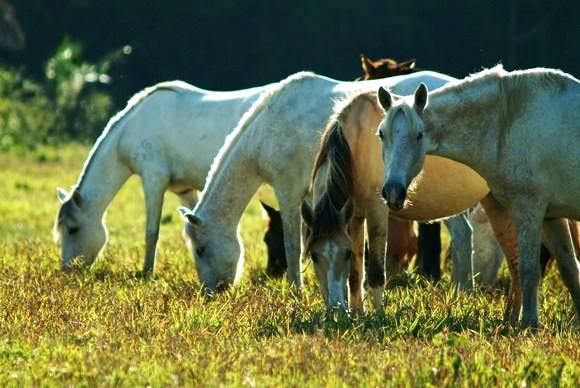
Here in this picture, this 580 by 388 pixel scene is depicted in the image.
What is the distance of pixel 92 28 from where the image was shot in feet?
126

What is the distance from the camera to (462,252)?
10.7 meters

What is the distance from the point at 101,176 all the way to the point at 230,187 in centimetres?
243

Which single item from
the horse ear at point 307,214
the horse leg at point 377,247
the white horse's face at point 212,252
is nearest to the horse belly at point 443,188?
the horse leg at point 377,247

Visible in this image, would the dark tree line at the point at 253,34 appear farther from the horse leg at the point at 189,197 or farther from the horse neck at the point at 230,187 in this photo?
the horse neck at the point at 230,187

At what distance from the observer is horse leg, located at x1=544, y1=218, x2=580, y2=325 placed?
27.0ft

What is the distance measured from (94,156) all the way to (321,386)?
628 centimetres

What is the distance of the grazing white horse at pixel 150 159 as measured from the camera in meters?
11.6

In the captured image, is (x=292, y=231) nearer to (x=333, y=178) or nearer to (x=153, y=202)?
(x=333, y=178)

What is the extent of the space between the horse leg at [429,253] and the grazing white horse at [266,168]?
5.65 ft

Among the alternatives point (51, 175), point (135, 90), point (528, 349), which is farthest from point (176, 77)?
point (528, 349)

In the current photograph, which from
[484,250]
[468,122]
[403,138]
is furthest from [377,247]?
[484,250]

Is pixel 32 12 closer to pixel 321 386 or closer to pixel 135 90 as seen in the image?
pixel 135 90

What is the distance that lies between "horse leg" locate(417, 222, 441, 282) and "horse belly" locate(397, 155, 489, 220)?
2.22 meters

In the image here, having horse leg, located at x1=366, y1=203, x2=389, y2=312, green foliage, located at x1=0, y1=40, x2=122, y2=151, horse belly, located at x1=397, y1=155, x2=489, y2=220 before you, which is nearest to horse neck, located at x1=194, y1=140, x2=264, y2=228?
horse belly, located at x1=397, y1=155, x2=489, y2=220
